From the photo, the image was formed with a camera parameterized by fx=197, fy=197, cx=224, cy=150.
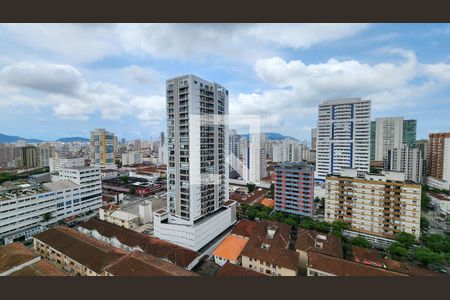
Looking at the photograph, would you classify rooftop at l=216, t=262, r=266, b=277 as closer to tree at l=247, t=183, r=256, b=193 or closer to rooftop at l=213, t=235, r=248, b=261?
rooftop at l=213, t=235, r=248, b=261

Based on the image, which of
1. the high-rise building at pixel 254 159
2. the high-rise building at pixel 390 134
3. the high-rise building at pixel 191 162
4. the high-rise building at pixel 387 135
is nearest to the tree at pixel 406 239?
the high-rise building at pixel 191 162

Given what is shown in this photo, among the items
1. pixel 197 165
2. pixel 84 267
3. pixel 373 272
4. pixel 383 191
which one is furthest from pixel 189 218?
pixel 383 191

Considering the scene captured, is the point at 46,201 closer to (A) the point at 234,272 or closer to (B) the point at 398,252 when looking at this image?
(A) the point at 234,272

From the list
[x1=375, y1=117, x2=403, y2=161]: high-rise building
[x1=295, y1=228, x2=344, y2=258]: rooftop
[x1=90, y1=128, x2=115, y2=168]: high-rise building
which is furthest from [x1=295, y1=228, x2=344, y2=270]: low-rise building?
[x1=90, y1=128, x2=115, y2=168]: high-rise building

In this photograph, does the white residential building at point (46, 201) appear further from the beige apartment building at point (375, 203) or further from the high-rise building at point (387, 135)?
the high-rise building at point (387, 135)

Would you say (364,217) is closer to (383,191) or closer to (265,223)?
(383,191)

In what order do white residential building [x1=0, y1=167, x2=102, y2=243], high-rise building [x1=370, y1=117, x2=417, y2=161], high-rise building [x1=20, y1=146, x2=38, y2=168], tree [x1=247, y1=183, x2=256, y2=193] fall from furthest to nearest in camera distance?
high-rise building [x1=20, y1=146, x2=38, y2=168] < high-rise building [x1=370, y1=117, x2=417, y2=161] < tree [x1=247, y1=183, x2=256, y2=193] < white residential building [x1=0, y1=167, x2=102, y2=243]

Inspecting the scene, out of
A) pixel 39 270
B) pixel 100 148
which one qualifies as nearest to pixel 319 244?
pixel 39 270
